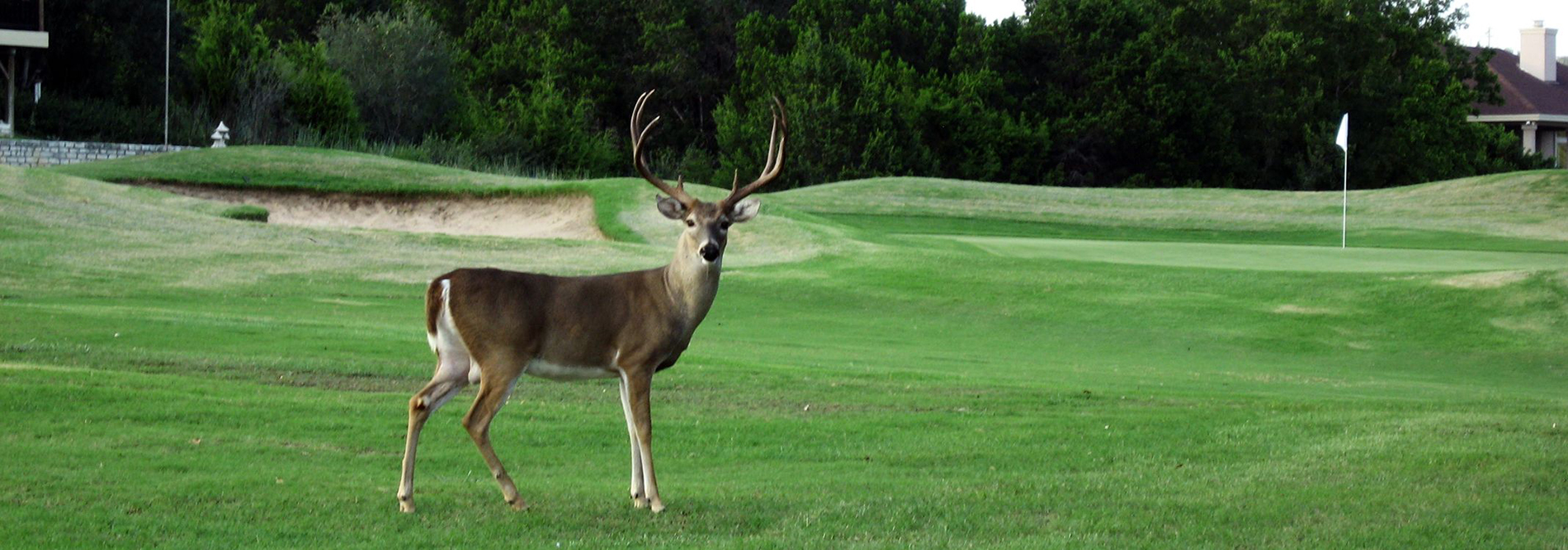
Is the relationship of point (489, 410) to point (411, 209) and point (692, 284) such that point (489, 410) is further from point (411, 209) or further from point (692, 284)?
point (411, 209)

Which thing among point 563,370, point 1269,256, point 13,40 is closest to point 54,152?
point 13,40

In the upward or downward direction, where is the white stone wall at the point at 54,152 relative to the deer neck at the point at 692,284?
upward

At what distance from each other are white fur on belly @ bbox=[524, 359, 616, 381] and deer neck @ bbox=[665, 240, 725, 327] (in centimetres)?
49

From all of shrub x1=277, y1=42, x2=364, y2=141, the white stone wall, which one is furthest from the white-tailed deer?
shrub x1=277, y1=42, x2=364, y2=141

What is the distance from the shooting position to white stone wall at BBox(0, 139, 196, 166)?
3725 cm

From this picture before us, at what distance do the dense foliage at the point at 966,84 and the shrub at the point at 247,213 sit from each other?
29947 millimetres

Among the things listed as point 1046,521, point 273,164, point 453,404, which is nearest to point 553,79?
point 273,164

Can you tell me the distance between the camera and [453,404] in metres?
11.9

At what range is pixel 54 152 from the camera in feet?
124

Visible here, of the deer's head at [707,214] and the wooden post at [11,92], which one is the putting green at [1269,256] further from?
the wooden post at [11,92]

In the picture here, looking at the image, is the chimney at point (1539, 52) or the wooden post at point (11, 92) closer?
the wooden post at point (11, 92)

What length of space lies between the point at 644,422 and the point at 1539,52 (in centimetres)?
8459

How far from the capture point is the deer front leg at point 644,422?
7.97 meters

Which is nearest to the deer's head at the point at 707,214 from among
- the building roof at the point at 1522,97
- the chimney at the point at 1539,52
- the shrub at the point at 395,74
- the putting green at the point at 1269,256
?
the putting green at the point at 1269,256
